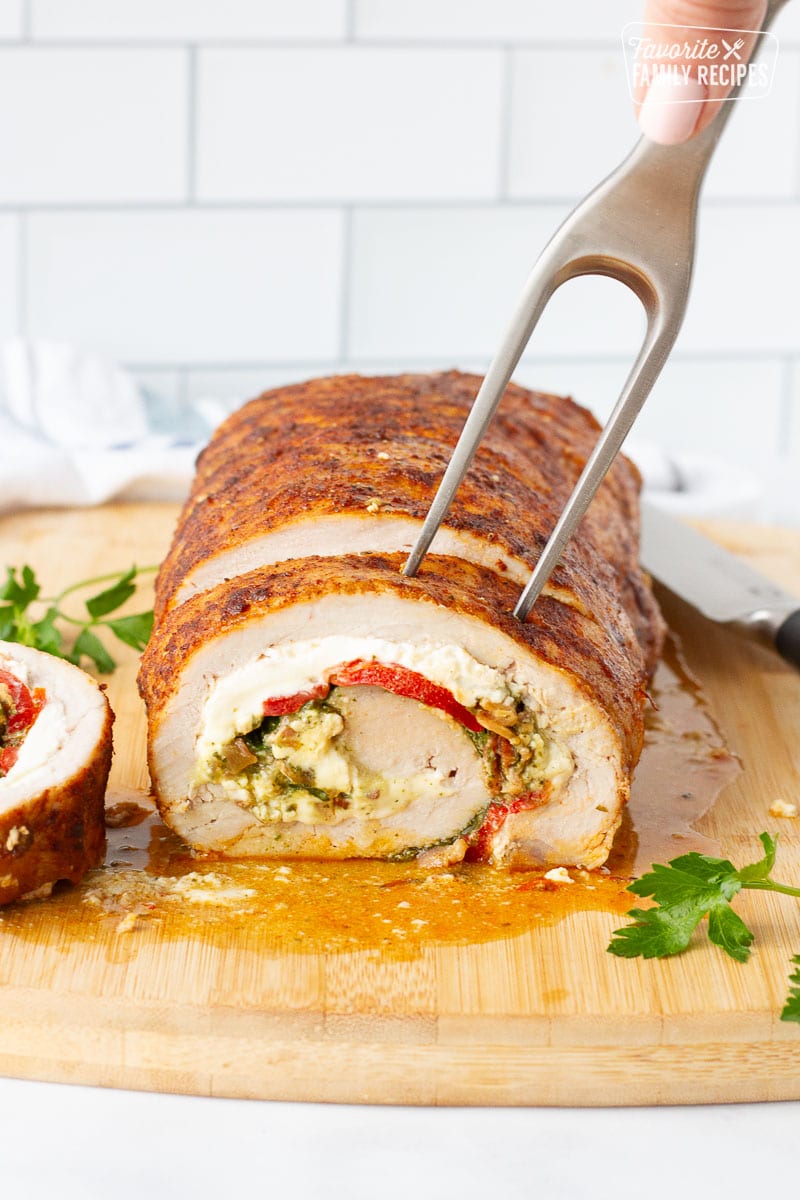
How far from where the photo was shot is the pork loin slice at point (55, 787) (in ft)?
7.98

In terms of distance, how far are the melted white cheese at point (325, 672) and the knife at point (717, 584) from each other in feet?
4.28

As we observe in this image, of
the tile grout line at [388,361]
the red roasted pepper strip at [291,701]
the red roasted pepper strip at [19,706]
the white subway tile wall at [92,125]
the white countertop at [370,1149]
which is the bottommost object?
the white countertop at [370,1149]

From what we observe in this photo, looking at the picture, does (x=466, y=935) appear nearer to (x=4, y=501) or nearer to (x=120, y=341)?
(x=4, y=501)

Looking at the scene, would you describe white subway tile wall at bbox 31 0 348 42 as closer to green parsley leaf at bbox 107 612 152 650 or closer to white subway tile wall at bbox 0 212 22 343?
white subway tile wall at bbox 0 212 22 343

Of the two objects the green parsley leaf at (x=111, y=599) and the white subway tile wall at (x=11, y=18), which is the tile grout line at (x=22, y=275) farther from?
the green parsley leaf at (x=111, y=599)

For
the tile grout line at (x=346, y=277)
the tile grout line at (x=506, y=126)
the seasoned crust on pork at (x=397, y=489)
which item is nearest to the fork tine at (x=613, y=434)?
the seasoned crust on pork at (x=397, y=489)

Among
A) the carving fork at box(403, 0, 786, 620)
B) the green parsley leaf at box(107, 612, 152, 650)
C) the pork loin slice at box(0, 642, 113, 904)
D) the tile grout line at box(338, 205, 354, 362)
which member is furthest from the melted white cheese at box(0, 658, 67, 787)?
the tile grout line at box(338, 205, 354, 362)

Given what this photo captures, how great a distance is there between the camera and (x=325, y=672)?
8.55ft

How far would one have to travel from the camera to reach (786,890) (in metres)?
2.46

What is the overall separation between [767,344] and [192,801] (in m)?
4.53

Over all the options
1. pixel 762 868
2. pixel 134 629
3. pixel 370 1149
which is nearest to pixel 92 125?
pixel 134 629

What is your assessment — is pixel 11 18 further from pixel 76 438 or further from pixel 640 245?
pixel 640 245

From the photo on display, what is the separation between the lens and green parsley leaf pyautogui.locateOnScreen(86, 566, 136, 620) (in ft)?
11.8

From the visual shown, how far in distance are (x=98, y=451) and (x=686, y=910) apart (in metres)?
3.00
